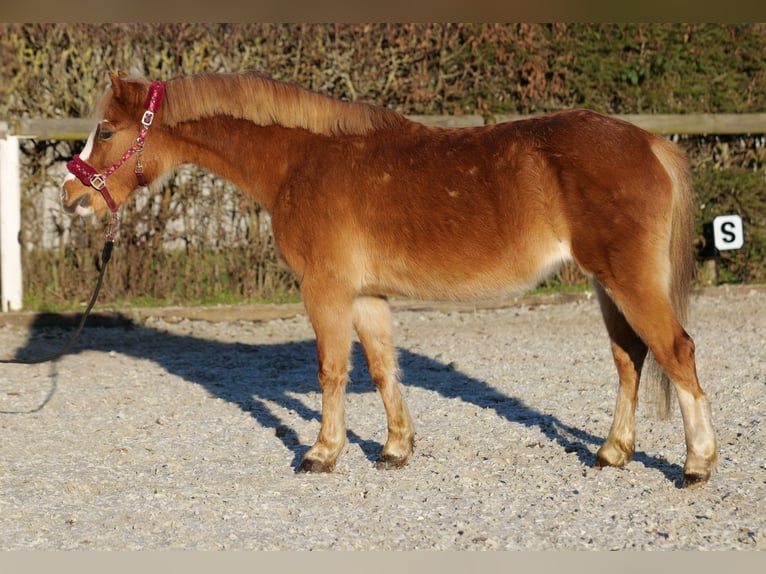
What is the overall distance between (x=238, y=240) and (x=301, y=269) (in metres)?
5.25

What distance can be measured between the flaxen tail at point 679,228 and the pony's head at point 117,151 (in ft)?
8.54

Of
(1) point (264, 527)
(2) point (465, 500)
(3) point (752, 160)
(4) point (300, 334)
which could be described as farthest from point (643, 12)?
(3) point (752, 160)

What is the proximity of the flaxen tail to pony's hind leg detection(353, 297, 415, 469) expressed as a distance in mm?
1346

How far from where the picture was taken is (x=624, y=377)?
5.31 meters

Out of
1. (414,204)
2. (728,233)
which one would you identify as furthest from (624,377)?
(728,233)

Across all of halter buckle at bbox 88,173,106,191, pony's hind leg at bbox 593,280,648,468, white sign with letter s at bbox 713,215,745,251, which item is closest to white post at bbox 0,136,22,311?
halter buckle at bbox 88,173,106,191

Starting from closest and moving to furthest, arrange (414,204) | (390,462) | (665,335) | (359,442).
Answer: (665,335)
(414,204)
(390,462)
(359,442)

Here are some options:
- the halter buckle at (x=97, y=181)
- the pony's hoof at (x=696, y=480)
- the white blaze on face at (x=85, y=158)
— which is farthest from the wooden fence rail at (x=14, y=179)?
the pony's hoof at (x=696, y=480)

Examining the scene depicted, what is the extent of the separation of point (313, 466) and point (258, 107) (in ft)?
6.21

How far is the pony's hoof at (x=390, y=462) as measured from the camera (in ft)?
17.7

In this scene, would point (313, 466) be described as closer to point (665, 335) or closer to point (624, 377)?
point (624, 377)

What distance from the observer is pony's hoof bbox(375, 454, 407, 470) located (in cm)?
538

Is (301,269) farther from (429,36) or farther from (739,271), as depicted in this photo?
(739,271)

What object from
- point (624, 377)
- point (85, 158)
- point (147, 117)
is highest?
point (147, 117)
